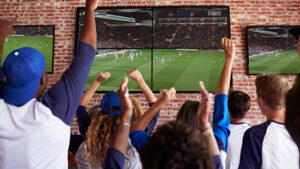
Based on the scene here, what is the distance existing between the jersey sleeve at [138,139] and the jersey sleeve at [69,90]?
0.36 m

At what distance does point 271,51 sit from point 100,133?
13.7 feet

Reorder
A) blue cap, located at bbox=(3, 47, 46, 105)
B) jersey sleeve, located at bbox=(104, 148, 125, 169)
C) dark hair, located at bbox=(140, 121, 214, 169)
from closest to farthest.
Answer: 1. dark hair, located at bbox=(140, 121, 214, 169)
2. jersey sleeve, located at bbox=(104, 148, 125, 169)
3. blue cap, located at bbox=(3, 47, 46, 105)

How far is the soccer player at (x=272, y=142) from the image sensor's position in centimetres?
147

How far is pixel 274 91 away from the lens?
63.5 inches

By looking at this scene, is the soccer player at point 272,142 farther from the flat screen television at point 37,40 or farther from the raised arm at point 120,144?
the flat screen television at point 37,40

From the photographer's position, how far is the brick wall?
14.9ft

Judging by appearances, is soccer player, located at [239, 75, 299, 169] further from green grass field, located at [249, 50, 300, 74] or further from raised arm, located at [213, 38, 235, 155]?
green grass field, located at [249, 50, 300, 74]

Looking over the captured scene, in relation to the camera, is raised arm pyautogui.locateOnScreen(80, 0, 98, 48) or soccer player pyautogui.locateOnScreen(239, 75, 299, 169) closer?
raised arm pyautogui.locateOnScreen(80, 0, 98, 48)

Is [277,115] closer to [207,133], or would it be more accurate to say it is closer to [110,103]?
[207,133]

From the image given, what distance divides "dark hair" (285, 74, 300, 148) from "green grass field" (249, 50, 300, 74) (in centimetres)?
415

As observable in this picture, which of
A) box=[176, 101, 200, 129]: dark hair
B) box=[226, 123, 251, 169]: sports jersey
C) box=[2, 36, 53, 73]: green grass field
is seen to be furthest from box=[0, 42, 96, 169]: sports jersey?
box=[2, 36, 53, 73]: green grass field

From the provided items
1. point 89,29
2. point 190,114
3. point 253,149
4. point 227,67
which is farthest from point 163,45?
point 89,29

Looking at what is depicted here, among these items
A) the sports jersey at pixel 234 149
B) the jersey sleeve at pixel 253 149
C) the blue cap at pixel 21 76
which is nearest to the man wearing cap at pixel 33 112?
the blue cap at pixel 21 76

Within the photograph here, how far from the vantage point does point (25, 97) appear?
108 centimetres
